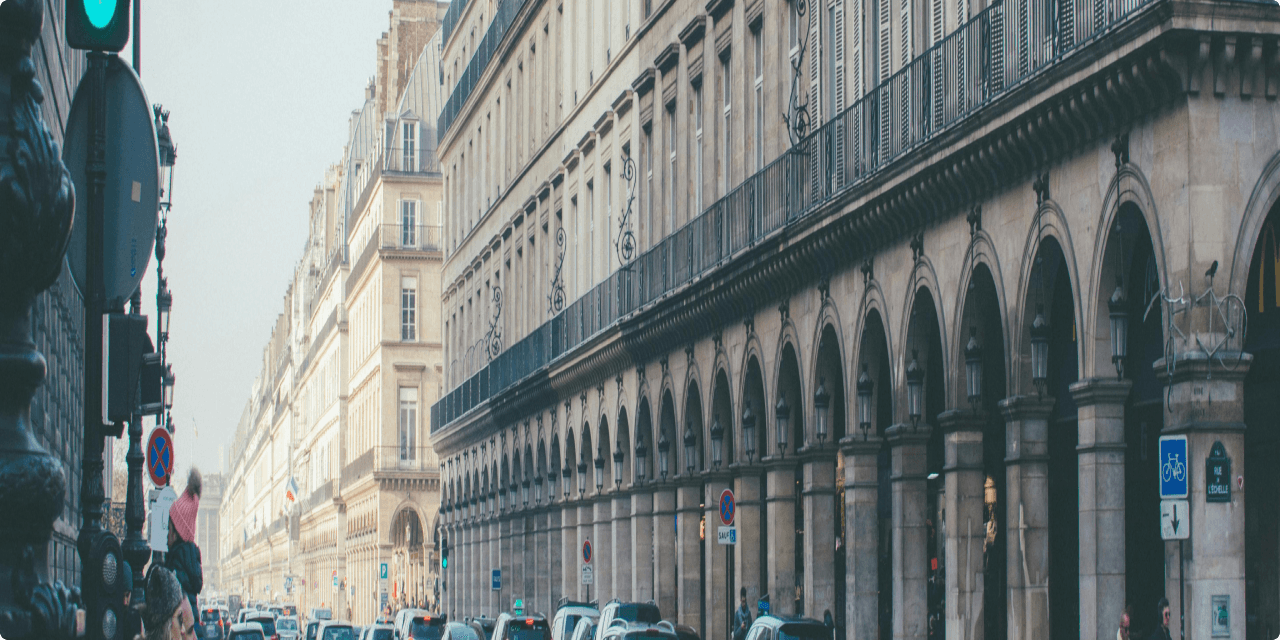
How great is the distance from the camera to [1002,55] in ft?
72.0

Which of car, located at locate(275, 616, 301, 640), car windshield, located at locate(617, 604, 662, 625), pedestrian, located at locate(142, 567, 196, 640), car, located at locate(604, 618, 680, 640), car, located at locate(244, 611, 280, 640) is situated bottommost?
car, located at locate(275, 616, 301, 640)

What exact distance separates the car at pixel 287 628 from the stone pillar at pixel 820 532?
93.0 feet

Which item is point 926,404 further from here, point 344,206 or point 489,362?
point 344,206

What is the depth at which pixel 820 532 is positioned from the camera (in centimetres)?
3027

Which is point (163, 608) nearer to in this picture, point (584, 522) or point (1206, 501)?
point (1206, 501)

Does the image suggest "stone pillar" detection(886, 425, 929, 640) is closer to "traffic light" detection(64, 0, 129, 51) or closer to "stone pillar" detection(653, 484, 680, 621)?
"stone pillar" detection(653, 484, 680, 621)

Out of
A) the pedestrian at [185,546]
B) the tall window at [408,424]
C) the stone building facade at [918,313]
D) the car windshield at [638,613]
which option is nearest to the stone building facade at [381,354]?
the tall window at [408,424]

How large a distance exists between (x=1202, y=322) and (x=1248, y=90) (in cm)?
224

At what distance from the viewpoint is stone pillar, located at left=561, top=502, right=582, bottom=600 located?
50.3 m

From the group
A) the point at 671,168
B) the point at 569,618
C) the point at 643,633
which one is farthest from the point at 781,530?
the point at 671,168

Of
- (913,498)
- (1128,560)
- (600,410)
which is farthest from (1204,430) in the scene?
(600,410)

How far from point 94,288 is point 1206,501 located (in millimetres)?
10275

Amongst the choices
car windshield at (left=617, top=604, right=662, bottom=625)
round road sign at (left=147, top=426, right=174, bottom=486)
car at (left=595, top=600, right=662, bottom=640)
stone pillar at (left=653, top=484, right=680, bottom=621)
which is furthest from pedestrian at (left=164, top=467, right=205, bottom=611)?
stone pillar at (left=653, top=484, right=680, bottom=621)

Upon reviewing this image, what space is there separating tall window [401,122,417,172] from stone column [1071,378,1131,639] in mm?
82704
